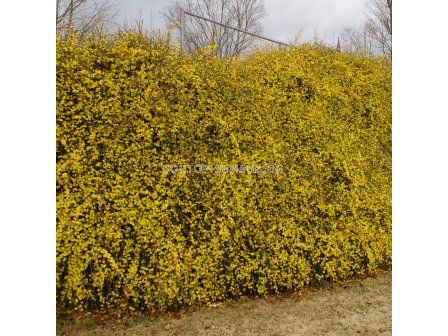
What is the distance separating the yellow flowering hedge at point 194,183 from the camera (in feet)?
9.46

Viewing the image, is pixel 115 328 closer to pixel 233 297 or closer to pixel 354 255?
pixel 233 297

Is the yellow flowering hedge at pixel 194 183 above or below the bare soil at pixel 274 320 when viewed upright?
above

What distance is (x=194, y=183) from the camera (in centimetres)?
315

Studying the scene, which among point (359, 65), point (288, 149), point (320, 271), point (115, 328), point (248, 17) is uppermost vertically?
point (248, 17)

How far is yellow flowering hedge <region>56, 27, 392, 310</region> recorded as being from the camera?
2883 mm

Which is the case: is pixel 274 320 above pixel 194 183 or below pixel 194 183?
below

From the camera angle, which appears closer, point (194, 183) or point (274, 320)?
point (274, 320)

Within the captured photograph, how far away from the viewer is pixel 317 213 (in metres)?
3.75

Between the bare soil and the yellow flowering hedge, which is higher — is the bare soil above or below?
below

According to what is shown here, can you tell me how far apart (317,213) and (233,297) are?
153 centimetres

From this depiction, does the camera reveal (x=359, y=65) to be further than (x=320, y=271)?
Yes
